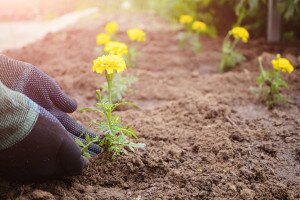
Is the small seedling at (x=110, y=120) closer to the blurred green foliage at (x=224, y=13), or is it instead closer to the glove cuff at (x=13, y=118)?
the glove cuff at (x=13, y=118)

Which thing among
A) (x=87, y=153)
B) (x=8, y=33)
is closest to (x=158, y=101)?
(x=87, y=153)

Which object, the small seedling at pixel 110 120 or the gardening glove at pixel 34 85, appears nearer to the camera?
the gardening glove at pixel 34 85

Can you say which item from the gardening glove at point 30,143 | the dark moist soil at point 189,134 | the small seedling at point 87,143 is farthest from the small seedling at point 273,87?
the gardening glove at point 30,143

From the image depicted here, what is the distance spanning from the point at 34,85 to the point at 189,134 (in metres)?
1.14

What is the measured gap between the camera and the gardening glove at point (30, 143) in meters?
1.85

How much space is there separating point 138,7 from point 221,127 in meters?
6.07

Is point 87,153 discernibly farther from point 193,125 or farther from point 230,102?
point 230,102

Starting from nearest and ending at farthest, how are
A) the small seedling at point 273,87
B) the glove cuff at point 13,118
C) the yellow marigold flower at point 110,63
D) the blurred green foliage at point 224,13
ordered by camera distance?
the glove cuff at point 13,118 → the yellow marigold flower at point 110,63 → the small seedling at point 273,87 → the blurred green foliage at point 224,13

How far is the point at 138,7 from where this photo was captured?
8453 millimetres

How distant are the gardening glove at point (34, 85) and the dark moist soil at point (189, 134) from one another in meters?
0.39

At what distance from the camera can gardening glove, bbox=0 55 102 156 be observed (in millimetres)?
2088

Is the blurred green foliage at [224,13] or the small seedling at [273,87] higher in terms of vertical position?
the blurred green foliage at [224,13]

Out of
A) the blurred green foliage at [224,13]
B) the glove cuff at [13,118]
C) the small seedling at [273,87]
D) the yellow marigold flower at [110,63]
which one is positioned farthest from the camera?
the blurred green foliage at [224,13]

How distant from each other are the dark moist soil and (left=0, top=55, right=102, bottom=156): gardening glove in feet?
1.27
